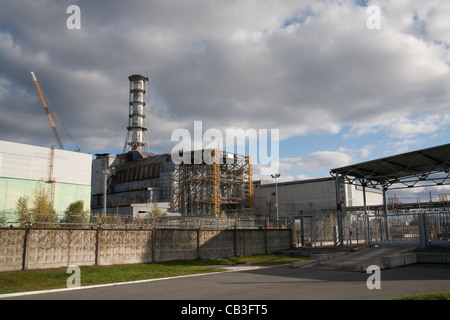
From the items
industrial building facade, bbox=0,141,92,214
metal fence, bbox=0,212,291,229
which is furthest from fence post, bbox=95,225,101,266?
industrial building facade, bbox=0,141,92,214

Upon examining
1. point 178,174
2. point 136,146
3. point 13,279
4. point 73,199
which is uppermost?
point 136,146

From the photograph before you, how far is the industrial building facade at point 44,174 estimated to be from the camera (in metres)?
50.8

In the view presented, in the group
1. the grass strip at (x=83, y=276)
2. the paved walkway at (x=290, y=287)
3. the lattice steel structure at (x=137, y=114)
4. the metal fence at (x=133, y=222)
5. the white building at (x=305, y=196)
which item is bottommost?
the grass strip at (x=83, y=276)

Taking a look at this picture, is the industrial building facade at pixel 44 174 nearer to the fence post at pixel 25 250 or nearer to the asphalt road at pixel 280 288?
the fence post at pixel 25 250

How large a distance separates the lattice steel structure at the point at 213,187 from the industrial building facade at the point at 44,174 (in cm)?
1658

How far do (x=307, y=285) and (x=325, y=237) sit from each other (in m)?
19.0

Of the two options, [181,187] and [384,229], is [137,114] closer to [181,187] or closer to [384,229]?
[181,187]

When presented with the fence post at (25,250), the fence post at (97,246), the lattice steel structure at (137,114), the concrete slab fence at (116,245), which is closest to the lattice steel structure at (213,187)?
the lattice steel structure at (137,114)

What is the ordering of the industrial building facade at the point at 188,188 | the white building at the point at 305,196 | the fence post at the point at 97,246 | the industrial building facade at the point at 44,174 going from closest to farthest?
1. the fence post at the point at 97,246
2. the industrial building facade at the point at 44,174
3. the white building at the point at 305,196
4. the industrial building facade at the point at 188,188

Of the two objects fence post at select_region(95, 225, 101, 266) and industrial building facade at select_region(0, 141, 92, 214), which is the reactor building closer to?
industrial building facade at select_region(0, 141, 92, 214)

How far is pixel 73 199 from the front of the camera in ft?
191

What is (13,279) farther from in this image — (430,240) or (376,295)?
(430,240)

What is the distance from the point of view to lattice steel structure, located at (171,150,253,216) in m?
68.0
